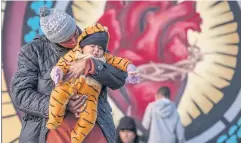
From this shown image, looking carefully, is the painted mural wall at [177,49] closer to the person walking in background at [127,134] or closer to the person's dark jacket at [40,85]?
the person walking in background at [127,134]

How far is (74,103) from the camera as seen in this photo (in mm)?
1974

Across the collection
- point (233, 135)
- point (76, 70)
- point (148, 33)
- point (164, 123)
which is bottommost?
point (233, 135)

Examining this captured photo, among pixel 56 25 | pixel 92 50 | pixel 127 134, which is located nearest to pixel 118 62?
pixel 92 50

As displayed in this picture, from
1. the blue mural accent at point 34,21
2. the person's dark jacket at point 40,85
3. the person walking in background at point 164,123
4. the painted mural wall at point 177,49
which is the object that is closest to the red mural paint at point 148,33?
the painted mural wall at point 177,49

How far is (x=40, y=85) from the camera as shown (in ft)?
6.80

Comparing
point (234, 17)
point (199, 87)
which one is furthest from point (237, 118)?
point (234, 17)

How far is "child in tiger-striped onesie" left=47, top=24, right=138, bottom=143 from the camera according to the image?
194 cm

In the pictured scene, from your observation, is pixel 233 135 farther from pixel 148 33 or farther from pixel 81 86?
pixel 81 86

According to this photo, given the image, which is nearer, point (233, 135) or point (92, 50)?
point (92, 50)

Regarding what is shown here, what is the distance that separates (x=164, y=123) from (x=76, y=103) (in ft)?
9.41

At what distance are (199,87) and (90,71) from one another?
11.0 feet

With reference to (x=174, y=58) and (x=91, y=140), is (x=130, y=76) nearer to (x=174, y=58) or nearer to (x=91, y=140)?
(x=91, y=140)

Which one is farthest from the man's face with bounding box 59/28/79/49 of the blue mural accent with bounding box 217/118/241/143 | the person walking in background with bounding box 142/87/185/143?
the blue mural accent with bounding box 217/118/241/143

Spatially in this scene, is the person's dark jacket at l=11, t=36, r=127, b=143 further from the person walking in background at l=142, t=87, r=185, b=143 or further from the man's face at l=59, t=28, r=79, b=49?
the person walking in background at l=142, t=87, r=185, b=143
